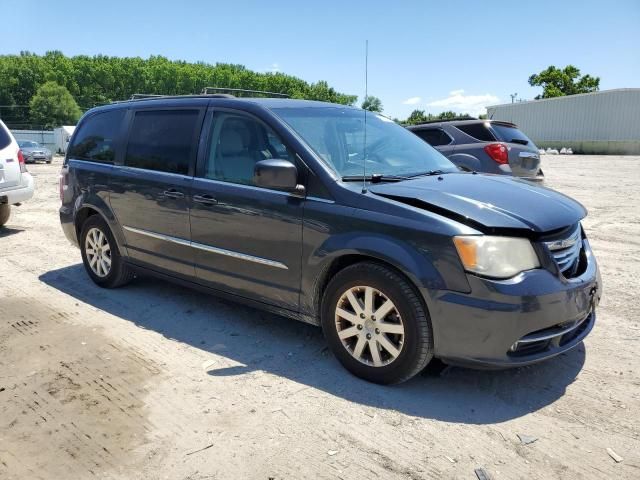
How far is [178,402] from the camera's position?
3324mm

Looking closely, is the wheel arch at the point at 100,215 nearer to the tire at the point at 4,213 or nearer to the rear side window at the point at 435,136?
the tire at the point at 4,213

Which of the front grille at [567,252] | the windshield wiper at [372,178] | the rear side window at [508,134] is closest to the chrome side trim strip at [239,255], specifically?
the windshield wiper at [372,178]

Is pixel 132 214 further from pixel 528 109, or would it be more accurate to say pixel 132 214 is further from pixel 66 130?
pixel 528 109

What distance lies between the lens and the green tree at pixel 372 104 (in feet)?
14.1

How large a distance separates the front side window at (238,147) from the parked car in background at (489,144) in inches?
195

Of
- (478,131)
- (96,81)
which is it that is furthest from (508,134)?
(96,81)

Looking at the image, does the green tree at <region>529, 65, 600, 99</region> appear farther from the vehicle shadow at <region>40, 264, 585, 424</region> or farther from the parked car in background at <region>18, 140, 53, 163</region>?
the vehicle shadow at <region>40, 264, 585, 424</region>

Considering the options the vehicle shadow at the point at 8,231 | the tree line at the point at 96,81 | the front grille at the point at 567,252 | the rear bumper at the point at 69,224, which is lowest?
the vehicle shadow at the point at 8,231

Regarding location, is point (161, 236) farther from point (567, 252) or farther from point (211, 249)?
point (567, 252)

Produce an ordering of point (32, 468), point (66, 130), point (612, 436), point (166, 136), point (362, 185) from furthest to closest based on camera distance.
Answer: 1. point (66, 130)
2. point (166, 136)
3. point (362, 185)
4. point (612, 436)
5. point (32, 468)

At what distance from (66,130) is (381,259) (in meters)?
51.8

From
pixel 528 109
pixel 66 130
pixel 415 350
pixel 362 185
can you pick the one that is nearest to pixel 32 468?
pixel 415 350

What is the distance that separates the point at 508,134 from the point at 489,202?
21.2 ft

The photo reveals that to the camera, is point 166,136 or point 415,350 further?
point 166,136
